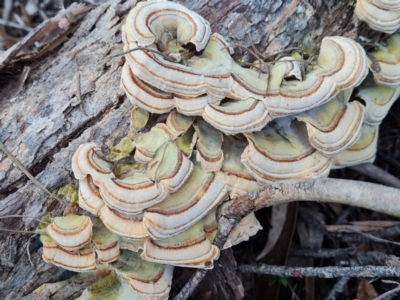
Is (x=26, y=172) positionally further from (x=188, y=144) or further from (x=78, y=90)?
(x=188, y=144)

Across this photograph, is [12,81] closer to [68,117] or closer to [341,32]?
[68,117]

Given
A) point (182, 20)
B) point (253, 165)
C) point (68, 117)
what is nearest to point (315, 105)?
point (253, 165)

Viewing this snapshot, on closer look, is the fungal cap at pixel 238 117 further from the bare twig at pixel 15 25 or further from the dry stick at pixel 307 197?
the bare twig at pixel 15 25

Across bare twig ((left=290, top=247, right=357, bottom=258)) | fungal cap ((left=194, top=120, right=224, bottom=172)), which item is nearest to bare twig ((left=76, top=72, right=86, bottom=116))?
fungal cap ((left=194, top=120, right=224, bottom=172))

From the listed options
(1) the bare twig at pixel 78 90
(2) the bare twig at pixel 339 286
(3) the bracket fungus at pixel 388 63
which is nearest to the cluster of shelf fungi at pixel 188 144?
(3) the bracket fungus at pixel 388 63

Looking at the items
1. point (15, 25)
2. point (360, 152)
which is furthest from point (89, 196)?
point (15, 25)

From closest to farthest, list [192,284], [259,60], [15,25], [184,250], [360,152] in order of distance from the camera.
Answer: [184,250] < [259,60] < [192,284] < [360,152] < [15,25]
